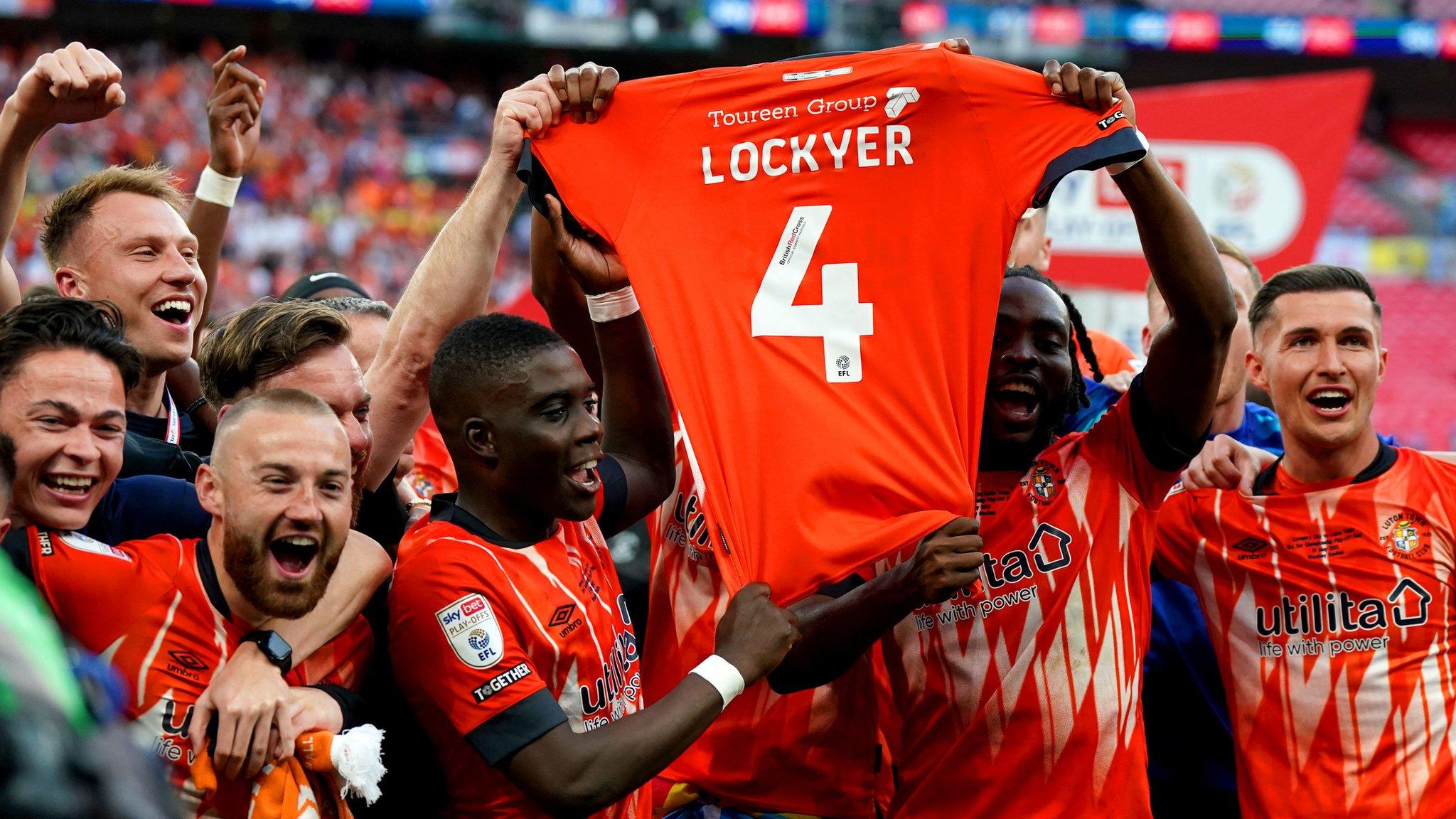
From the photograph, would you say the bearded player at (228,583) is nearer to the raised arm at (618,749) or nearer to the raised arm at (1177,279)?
the raised arm at (618,749)

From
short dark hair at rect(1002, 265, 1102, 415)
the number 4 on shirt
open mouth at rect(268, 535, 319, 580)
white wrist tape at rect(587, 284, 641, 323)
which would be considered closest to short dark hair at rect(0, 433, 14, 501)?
open mouth at rect(268, 535, 319, 580)

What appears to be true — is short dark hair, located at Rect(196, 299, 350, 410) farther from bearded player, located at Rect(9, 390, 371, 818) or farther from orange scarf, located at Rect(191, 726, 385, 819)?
orange scarf, located at Rect(191, 726, 385, 819)

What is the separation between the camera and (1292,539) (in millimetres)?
3289

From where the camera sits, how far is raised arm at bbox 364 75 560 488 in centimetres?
316

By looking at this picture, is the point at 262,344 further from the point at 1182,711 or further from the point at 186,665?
the point at 1182,711

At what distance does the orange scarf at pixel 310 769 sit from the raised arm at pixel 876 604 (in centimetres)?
84

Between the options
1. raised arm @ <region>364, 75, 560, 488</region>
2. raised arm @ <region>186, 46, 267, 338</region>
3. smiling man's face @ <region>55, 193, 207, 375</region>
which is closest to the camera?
raised arm @ <region>364, 75, 560, 488</region>

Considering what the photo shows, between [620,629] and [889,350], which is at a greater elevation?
[889,350]

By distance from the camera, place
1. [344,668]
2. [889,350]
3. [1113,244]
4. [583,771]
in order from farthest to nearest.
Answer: [1113,244], [889,350], [344,668], [583,771]

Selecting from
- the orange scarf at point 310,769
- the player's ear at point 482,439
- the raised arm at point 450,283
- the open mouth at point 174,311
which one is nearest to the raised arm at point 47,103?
the open mouth at point 174,311

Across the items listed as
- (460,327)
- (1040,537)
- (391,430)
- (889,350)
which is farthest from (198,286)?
(1040,537)

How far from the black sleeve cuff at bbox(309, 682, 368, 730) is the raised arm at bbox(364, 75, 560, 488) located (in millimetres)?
807

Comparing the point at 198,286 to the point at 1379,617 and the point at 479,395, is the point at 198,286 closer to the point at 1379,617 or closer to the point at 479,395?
the point at 479,395

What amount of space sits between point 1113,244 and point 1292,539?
5.19 metres
